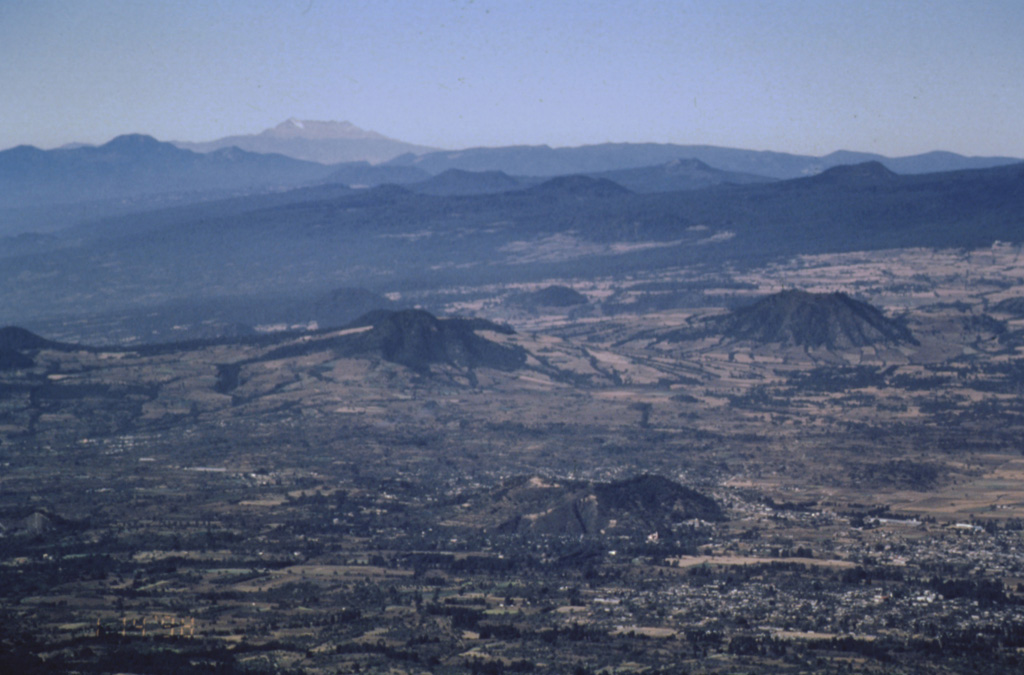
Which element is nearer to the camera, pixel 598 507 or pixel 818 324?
pixel 598 507

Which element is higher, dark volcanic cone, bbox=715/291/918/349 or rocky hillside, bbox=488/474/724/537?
dark volcanic cone, bbox=715/291/918/349

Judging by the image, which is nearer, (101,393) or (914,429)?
(914,429)

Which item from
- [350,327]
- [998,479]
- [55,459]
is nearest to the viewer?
[998,479]

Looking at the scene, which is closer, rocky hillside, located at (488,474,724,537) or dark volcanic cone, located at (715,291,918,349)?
rocky hillside, located at (488,474,724,537)

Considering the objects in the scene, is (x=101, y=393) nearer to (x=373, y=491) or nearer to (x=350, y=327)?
(x=350, y=327)

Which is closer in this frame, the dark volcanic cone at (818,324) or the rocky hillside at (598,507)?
the rocky hillside at (598,507)

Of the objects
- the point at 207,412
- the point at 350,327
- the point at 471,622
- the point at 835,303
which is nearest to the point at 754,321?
the point at 835,303

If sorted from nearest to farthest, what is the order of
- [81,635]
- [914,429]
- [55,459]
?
[81,635] < [55,459] < [914,429]

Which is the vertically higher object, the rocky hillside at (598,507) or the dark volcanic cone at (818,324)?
the dark volcanic cone at (818,324)

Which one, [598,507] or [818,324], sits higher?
[818,324]
